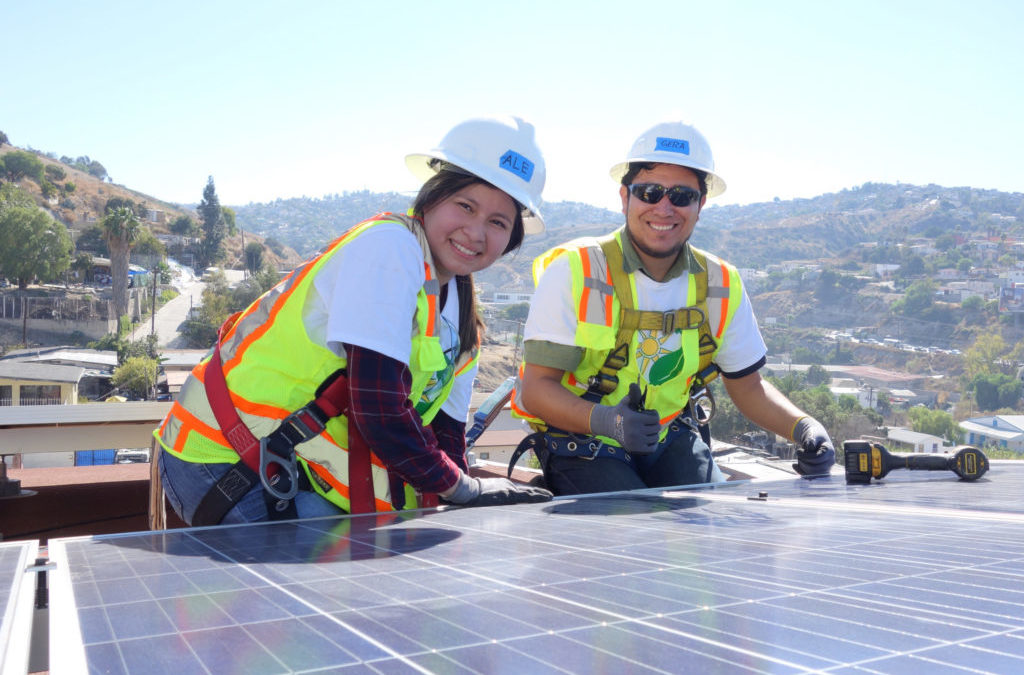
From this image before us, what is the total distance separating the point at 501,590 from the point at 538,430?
10.1ft

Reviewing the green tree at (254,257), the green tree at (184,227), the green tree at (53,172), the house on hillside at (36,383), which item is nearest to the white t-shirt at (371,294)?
the house on hillside at (36,383)

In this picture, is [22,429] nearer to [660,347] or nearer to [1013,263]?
[660,347]

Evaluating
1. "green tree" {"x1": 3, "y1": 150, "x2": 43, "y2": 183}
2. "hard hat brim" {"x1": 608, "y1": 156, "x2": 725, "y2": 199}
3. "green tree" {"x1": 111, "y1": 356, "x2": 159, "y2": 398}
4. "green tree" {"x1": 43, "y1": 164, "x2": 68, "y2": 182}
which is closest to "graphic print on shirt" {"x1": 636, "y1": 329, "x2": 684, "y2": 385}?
"hard hat brim" {"x1": 608, "y1": 156, "x2": 725, "y2": 199}

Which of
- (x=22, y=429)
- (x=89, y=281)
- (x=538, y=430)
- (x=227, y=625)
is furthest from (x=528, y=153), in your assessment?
(x=89, y=281)

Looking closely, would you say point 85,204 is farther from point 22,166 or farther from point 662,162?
point 662,162

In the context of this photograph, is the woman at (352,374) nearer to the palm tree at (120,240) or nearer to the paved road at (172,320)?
the palm tree at (120,240)

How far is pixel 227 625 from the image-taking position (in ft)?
4.37

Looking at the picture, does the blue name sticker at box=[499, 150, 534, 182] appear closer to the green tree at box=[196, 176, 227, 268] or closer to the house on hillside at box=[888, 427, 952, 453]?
the house on hillside at box=[888, 427, 952, 453]

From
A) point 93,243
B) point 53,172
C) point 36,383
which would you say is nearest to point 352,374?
point 36,383

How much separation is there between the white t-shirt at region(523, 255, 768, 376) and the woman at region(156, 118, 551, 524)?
0.88 meters

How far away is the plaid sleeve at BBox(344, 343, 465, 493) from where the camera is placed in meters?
2.93

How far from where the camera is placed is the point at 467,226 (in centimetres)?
→ 341

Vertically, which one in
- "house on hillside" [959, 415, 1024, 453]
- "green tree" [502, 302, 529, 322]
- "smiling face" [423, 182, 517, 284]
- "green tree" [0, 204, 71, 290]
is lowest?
"house on hillside" [959, 415, 1024, 453]

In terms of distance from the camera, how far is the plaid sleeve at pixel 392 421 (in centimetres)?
293
